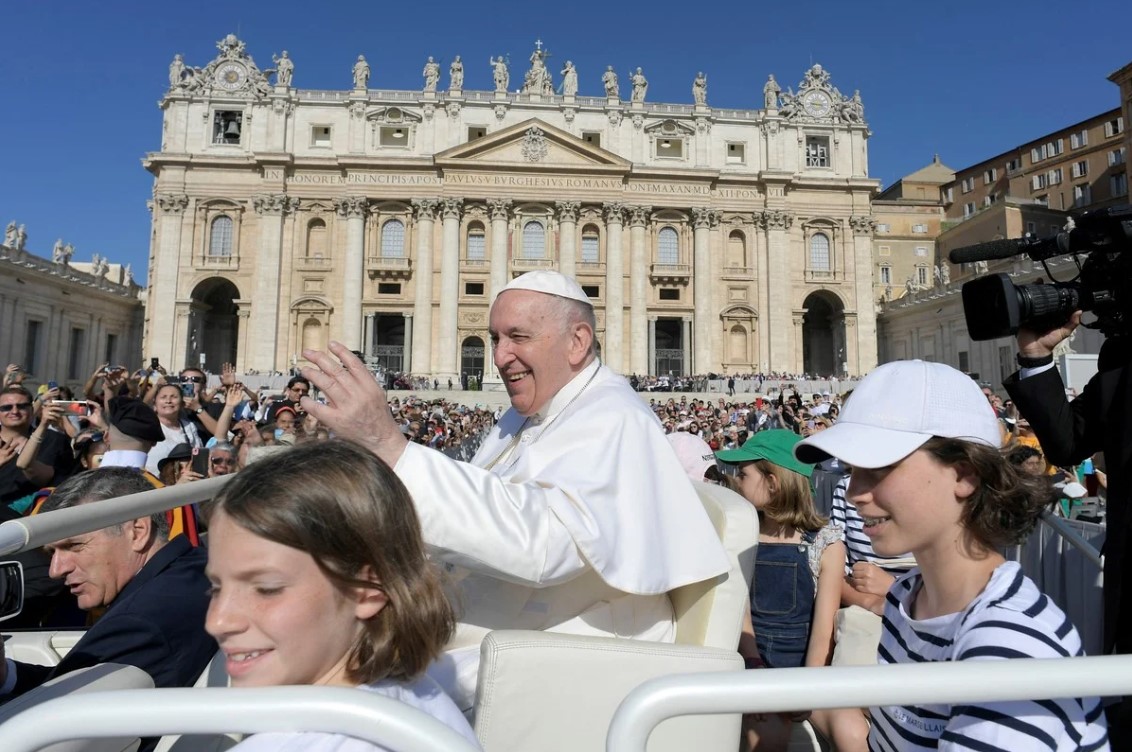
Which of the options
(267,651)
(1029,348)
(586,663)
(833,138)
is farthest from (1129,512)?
(833,138)

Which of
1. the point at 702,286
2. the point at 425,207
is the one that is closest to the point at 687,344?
the point at 702,286

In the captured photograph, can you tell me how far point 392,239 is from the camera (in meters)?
36.1

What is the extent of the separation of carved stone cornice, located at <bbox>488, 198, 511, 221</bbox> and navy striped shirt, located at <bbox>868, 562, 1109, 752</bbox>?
35591 mm

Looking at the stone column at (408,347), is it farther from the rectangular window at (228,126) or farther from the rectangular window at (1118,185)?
the rectangular window at (1118,185)

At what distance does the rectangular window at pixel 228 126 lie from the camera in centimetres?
3562

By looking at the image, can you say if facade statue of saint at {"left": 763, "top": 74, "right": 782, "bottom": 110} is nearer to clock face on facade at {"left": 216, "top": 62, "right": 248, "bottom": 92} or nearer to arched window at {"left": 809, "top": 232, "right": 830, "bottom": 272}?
arched window at {"left": 809, "top": 232, "right": 830, "bottom": 272}

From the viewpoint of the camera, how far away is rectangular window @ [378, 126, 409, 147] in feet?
120

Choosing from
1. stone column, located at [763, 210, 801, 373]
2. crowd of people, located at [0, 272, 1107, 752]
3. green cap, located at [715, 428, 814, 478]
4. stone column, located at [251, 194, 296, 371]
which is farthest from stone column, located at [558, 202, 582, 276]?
Answer: crowd of people, located at [0, 272, 1107, 752]

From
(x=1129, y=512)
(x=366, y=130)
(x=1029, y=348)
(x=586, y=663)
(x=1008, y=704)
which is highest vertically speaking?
(x=366, y=130)

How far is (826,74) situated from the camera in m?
39.6

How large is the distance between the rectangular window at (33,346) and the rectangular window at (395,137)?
18.4 meters

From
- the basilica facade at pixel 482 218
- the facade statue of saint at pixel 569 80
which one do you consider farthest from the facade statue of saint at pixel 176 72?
the facade statue of saint at pixel 569 80

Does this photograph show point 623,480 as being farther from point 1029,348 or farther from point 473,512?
point 1029,348

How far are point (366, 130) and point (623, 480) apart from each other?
3825 cm
